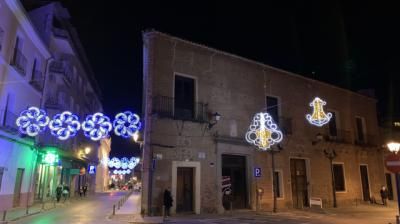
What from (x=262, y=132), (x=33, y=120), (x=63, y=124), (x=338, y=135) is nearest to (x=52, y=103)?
(x=33, y=120)

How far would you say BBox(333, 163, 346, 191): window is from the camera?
2538cm

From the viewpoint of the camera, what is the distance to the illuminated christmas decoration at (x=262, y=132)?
19766 millimetres

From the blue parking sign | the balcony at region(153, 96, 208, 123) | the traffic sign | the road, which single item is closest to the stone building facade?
the balcony at region(153, 96, 208, 123)

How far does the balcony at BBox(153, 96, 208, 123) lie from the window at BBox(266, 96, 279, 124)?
214 inches

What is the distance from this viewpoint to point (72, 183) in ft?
122

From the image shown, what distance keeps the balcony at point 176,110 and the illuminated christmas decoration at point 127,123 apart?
3821 millimetres

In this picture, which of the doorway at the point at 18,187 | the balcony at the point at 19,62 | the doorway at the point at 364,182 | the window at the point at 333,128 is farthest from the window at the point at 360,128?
the balcony at the point at 19,62

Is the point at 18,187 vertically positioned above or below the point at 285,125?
below

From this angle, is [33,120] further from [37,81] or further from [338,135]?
[338,135]

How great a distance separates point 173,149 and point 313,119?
315 inches

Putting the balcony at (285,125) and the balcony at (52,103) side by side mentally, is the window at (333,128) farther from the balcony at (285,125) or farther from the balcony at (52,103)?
the balcony at (52,103)

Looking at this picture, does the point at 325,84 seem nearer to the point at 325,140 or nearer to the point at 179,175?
the point at 325,140

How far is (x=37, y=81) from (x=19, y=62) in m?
2.82

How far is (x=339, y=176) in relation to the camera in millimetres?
25750
